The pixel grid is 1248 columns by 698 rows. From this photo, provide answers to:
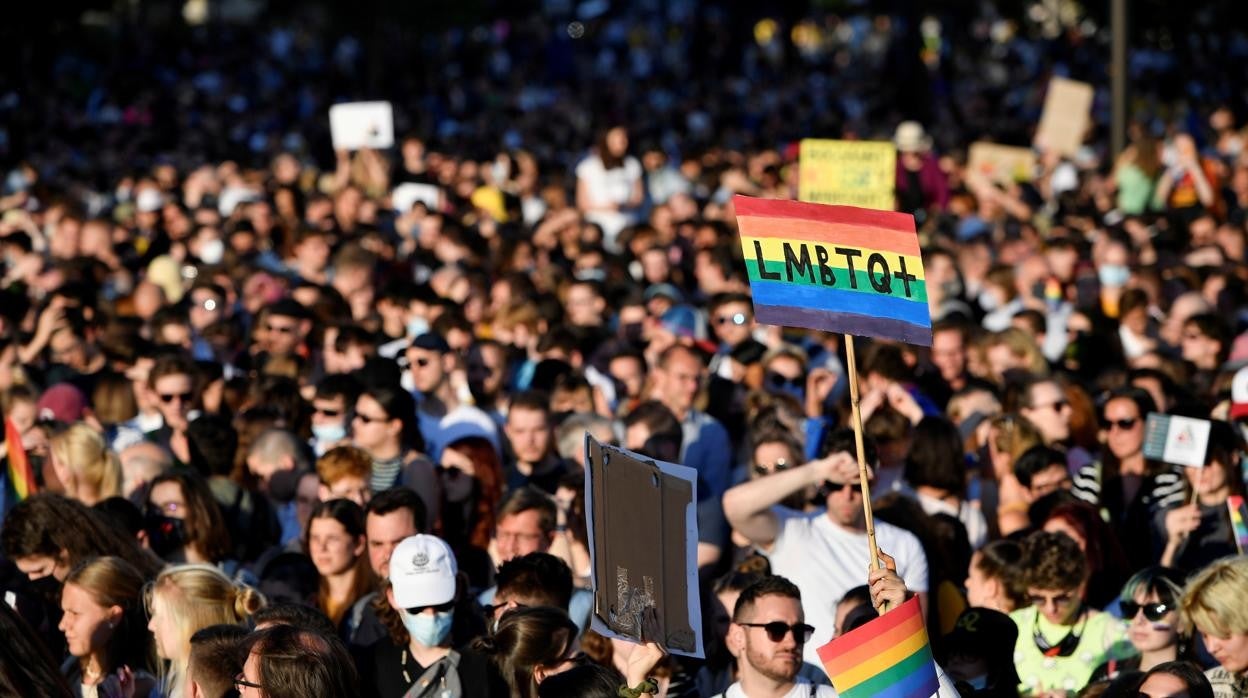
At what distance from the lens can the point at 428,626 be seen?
20.0 feet

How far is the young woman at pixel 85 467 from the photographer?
7996 millimetres

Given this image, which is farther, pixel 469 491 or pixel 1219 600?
pixel 469 491

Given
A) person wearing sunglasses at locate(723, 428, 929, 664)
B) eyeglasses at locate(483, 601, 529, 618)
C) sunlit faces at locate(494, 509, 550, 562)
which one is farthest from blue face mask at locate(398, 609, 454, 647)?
person wearing sunglasses at locate(723, 428, 929, 664)

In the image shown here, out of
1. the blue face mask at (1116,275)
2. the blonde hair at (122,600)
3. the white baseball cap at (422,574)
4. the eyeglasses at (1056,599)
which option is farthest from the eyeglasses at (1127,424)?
the blue face mask at (1116,275)

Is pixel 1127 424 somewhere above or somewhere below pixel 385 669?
below

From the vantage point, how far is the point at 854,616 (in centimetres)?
628

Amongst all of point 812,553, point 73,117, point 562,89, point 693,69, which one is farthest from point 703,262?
point 693,69

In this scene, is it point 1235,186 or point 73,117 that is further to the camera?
point 73,117

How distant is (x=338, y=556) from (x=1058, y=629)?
2.33 metres

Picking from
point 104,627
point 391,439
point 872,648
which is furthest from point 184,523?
point 872,648

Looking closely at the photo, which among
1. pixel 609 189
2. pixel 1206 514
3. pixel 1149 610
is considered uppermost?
pixel 1149 610

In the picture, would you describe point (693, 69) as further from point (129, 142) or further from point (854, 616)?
point (854, 616)

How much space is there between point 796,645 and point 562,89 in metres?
28.9

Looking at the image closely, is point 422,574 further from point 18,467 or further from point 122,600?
point 18,467
